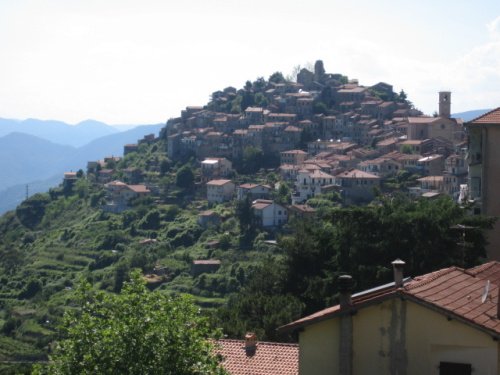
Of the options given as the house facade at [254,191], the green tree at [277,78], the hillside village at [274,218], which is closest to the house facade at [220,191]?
the hillside village at [274,218]

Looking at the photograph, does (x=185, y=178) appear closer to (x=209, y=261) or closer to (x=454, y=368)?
(x=209, y=261)

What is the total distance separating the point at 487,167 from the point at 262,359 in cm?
1041

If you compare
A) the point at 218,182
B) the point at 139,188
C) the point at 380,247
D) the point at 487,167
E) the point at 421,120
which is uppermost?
the point at 421,120

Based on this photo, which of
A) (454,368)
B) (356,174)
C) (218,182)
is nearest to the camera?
(454,368)

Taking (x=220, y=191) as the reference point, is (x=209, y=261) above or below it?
below

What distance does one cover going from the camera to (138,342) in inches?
478

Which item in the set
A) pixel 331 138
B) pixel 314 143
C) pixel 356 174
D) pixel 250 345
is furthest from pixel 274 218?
pixel 250 345

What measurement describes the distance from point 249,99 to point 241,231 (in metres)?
44.1

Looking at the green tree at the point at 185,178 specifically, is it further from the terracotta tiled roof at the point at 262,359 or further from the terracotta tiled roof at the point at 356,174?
the terracotta tiled roof at the point at 262,359

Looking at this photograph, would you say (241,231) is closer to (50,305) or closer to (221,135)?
(50,305)

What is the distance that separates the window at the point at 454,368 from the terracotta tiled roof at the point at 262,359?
11.1 feet

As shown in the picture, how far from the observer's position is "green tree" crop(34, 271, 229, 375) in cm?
1208

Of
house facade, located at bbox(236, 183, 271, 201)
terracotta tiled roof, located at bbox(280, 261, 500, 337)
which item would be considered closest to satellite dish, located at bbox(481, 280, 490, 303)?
terracotta tiled roof, located at bbox(280, 261, 500, 337)

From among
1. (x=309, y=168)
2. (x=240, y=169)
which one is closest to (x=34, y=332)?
(x=309, y=168)
